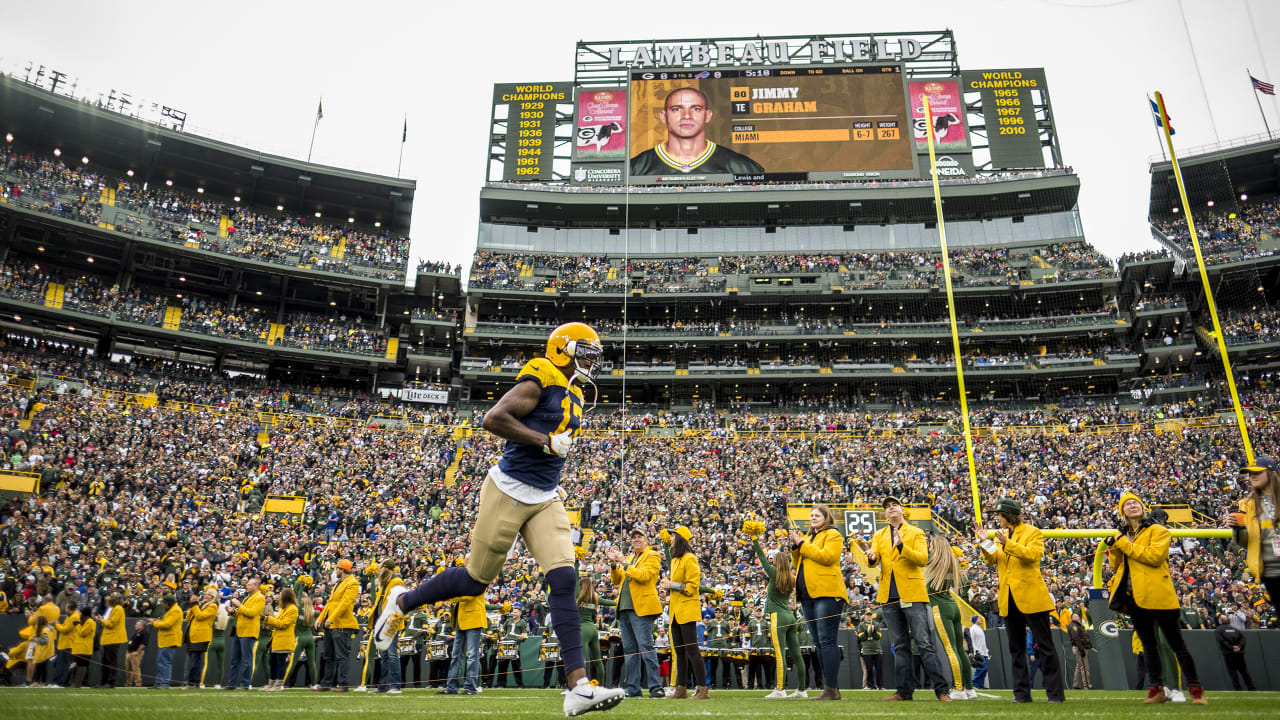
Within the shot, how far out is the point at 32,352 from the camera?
113ft

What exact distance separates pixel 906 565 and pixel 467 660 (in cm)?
562

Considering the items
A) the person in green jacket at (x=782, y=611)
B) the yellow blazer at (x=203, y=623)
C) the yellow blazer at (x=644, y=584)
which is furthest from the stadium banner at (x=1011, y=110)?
the yellow blazer at (x=203, y=623)

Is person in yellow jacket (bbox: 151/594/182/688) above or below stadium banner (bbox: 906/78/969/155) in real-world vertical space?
below

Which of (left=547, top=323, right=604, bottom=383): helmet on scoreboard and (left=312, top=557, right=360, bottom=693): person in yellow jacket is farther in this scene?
(left=312, top=557, right=360, bottom=693): person in yellow jacket

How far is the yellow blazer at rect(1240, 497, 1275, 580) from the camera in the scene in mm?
6148

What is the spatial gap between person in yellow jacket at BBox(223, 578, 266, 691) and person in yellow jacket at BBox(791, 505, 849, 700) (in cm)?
841

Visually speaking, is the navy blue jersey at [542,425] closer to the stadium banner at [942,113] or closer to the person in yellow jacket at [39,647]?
the person in yellow jacket at [39,647]

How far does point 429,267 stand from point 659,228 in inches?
620

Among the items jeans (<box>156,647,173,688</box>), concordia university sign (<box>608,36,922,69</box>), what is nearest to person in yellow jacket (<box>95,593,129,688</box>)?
jeans (<box>156,647,173,688</box>)

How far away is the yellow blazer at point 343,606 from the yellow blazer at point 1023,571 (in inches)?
328

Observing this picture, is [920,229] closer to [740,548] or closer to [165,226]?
[740,548]

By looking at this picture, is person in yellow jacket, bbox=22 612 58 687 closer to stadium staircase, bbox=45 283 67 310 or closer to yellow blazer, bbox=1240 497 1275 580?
yellow blazer, bbox=1240 497 1275 580

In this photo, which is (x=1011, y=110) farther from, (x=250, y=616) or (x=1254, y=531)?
(x=250, y=616)

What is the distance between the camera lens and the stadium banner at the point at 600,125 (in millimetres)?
48250
